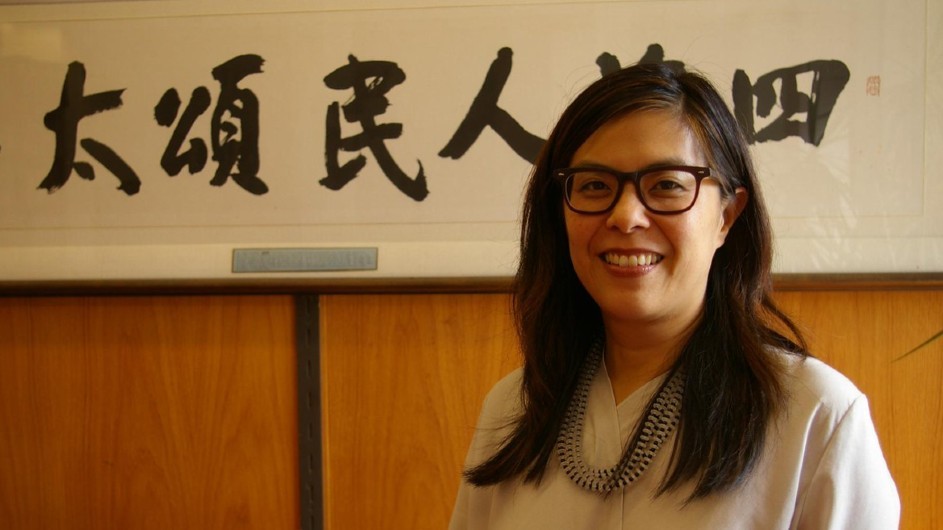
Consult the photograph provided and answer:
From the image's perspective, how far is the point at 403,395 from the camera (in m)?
1.40

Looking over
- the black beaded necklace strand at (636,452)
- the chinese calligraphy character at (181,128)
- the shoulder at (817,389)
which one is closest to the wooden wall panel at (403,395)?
the chinese calligraphy character at (181,128)

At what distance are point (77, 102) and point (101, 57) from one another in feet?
0.32

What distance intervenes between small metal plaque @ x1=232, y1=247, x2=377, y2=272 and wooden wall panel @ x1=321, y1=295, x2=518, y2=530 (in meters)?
0.07

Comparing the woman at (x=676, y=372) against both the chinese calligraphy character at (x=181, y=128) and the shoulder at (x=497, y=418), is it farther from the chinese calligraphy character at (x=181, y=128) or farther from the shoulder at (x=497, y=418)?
the chinese calligraphy character at (x=181, y=128)

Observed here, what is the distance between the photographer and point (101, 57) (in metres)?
1.42

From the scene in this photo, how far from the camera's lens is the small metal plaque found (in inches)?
53.7

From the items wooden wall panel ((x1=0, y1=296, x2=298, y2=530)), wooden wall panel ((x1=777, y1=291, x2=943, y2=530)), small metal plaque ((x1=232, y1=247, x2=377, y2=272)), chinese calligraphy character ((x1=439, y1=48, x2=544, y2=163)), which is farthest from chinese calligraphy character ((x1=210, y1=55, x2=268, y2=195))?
wooden wall panel ((x1=777, y1=291, x2=943, y2=530))

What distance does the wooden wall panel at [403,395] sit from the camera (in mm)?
1384

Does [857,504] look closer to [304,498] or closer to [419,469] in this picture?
[419,469]

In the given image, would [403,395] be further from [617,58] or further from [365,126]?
[617,58]

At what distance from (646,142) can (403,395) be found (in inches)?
32.4

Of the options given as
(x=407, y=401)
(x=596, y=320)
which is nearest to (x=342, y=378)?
(x=407, y=401)

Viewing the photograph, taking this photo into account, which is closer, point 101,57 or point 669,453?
point 669,453

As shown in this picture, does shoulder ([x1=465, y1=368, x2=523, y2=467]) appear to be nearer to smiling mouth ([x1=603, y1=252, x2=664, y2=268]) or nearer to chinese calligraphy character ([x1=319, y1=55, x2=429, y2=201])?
smiling mouth ([x1=603, y1=252, x2=664, y2=268])
